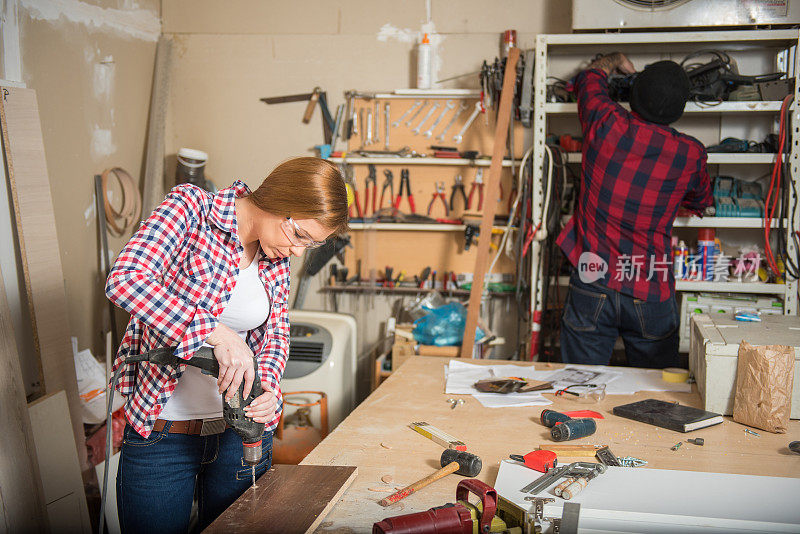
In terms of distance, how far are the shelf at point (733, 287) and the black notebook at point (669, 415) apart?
1487 mm

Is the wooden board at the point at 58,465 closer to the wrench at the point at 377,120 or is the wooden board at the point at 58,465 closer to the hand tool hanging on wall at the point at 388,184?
the hand tool hanging on wall at the point at 388,184

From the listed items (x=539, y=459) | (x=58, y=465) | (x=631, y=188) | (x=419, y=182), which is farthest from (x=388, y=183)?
(x=539, y=459)

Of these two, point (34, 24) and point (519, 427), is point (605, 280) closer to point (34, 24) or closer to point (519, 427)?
point (519, 427)

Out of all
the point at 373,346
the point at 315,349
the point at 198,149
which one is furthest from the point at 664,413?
the point at 198,149

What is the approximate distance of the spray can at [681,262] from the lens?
3.41 m

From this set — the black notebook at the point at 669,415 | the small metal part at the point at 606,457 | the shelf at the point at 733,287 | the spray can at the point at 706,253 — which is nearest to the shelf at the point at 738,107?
the spray can at the point at 706,253

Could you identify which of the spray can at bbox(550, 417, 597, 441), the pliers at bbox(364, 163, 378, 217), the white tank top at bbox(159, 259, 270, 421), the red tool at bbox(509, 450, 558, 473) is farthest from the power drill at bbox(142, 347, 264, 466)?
the pliers at bbox(364, 163, 378, 217)

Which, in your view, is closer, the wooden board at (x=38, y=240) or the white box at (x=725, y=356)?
the white box at (x=725, y=356)

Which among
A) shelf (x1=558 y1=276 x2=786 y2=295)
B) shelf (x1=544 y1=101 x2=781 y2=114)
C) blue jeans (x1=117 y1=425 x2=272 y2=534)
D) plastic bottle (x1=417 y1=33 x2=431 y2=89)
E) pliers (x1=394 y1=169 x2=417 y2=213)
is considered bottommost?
blue jeans (x1=117 y1=425 x2=272 y2=534)

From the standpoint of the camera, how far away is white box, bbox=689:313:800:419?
197 cm

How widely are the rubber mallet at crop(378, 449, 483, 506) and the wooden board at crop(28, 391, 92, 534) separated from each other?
1613mm

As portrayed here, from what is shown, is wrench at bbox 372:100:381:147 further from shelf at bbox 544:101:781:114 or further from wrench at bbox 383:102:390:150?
shelf at bbox 544:101:781:114

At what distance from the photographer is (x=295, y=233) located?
1579 millimetres

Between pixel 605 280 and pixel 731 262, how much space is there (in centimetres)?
90
